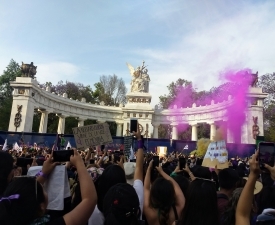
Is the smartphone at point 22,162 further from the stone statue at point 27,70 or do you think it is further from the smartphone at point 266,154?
the stone statue at point 27,70

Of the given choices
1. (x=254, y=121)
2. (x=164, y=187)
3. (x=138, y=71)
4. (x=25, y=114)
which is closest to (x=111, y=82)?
(x=138, y=71)

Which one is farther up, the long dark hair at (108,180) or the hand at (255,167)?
the hand at (255,167)

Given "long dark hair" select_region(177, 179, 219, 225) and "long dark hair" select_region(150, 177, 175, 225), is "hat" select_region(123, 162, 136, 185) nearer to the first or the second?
"long dark hair" select_region(150, 177, 175, 225)

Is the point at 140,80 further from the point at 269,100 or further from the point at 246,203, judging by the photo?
the point at 246,203

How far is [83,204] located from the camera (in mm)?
2518

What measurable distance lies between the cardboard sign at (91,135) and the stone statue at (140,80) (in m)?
48.1

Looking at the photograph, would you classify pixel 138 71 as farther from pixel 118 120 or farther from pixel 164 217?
pixel 164 217

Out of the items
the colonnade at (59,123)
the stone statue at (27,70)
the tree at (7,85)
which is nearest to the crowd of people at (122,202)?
the colonnade at (59,123)

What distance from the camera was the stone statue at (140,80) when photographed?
181ft

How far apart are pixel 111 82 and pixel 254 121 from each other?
39.9 m

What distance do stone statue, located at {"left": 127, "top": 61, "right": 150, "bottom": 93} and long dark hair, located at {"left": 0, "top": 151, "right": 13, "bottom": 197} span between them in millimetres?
51769

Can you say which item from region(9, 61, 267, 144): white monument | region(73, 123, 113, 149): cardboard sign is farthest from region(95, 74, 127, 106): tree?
region(73, 123, 113, 149): cardboard sign

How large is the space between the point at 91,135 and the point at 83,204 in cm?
439

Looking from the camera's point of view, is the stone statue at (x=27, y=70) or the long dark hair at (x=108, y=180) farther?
the stone statue at (x=27, y=70)
